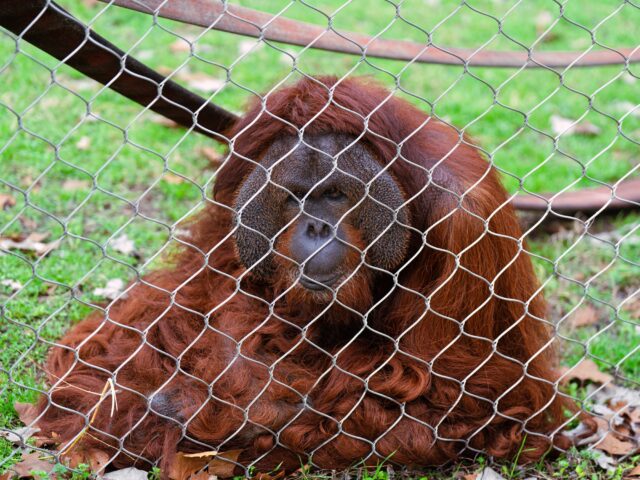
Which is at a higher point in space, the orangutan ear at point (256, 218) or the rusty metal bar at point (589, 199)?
the orangutan ear at point (256, 218)

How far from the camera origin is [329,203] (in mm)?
2951

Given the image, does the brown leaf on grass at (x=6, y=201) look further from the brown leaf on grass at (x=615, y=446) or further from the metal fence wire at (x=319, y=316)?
the brown leaf on grass at (x=615, y=446)

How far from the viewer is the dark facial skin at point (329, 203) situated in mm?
2920

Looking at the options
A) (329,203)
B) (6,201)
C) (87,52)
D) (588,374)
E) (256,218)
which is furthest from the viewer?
(6,201)

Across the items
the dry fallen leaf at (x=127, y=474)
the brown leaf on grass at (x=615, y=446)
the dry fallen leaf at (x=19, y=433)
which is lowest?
the brown leaf on grass at (x=615, y=446)

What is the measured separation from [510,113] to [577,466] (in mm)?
3214

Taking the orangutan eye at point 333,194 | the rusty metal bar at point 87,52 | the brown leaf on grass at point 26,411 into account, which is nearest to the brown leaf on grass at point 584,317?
the orangutan eye at point 333,194

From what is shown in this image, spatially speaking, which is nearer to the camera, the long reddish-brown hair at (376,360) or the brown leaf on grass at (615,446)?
the long reddish-brown hair at (376,360)

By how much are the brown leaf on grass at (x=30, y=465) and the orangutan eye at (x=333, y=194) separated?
121cm

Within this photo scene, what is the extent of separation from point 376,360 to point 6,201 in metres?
2.21

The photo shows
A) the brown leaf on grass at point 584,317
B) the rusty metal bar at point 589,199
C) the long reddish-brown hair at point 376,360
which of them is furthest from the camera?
the rusty metal bar at point 589,199

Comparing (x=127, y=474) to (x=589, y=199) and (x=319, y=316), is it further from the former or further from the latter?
(x=589, y=199)

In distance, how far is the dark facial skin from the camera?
292 centimetres

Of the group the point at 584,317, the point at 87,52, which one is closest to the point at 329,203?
→ the point at 87,52
